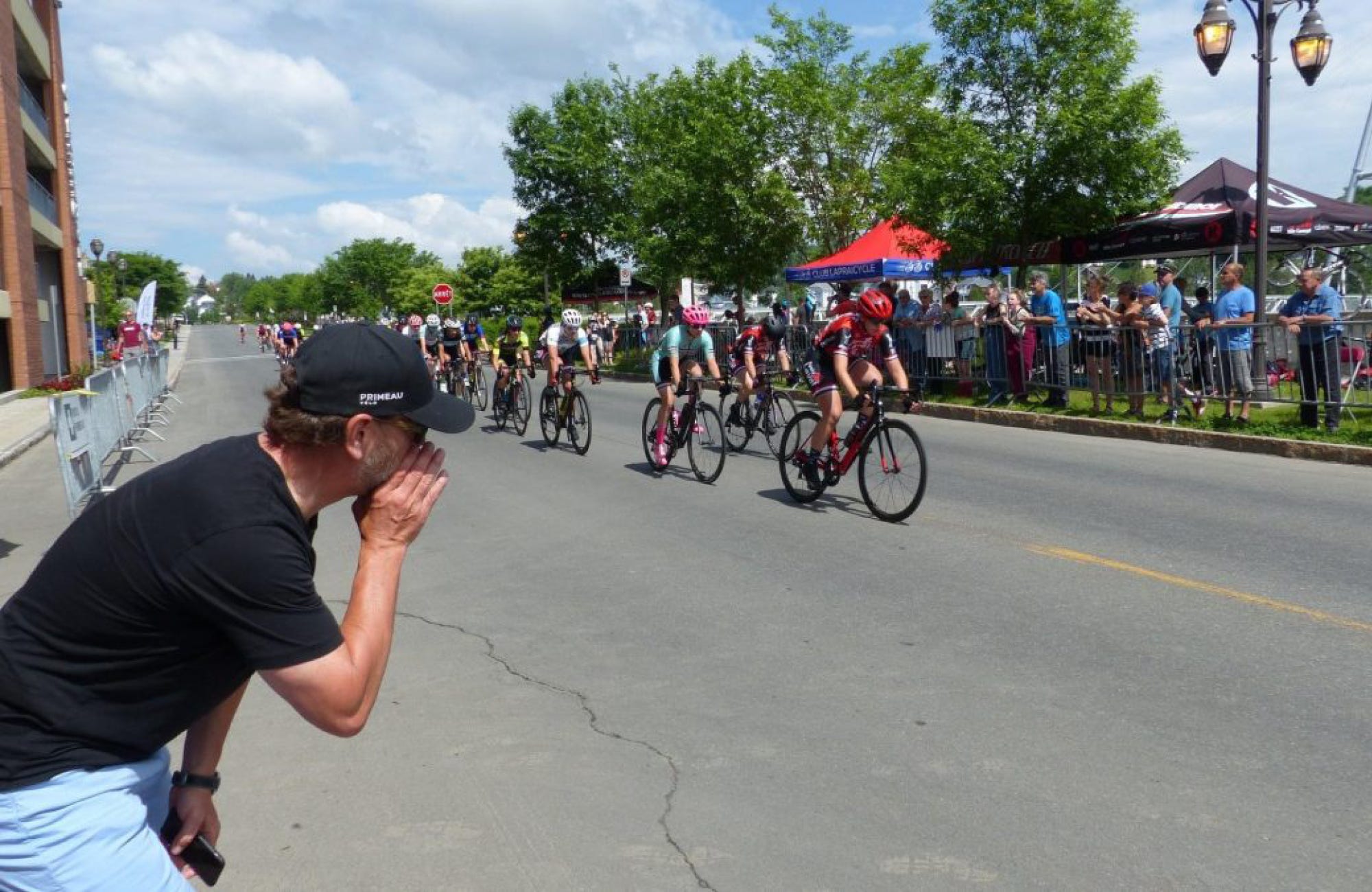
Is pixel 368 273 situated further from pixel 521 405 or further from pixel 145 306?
pixel 521 405

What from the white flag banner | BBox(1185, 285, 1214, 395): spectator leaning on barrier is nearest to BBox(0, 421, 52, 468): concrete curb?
the white flag banner

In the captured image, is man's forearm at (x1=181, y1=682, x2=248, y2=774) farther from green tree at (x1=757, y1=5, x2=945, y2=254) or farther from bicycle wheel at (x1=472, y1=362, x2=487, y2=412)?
green tree at (x1=757, y1=5, x2=945, y2=254)

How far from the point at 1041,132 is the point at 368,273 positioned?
460 feet

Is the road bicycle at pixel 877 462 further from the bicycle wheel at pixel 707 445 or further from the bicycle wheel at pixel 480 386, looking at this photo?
the bicycle wheel at pixel 480 386

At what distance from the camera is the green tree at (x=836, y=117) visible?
29547mm

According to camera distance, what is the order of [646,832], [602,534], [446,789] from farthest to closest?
[602,534] < [446,789] < [646,832]

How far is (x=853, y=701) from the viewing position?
5039mm

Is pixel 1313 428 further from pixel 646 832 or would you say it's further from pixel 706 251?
pixel 706 251

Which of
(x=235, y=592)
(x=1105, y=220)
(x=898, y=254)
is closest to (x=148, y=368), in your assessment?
(x=898, y=254)

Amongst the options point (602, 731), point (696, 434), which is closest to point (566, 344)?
point (696, 434)

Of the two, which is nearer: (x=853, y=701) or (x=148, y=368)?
(x=853, y=701)

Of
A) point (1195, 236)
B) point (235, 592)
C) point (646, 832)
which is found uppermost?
point (1195, 236)

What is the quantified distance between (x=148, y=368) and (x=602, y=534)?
55.3 ft

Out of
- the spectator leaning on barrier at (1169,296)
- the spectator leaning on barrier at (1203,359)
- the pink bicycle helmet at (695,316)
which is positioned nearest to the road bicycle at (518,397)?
the pink bicycle helmet at (695,316)
